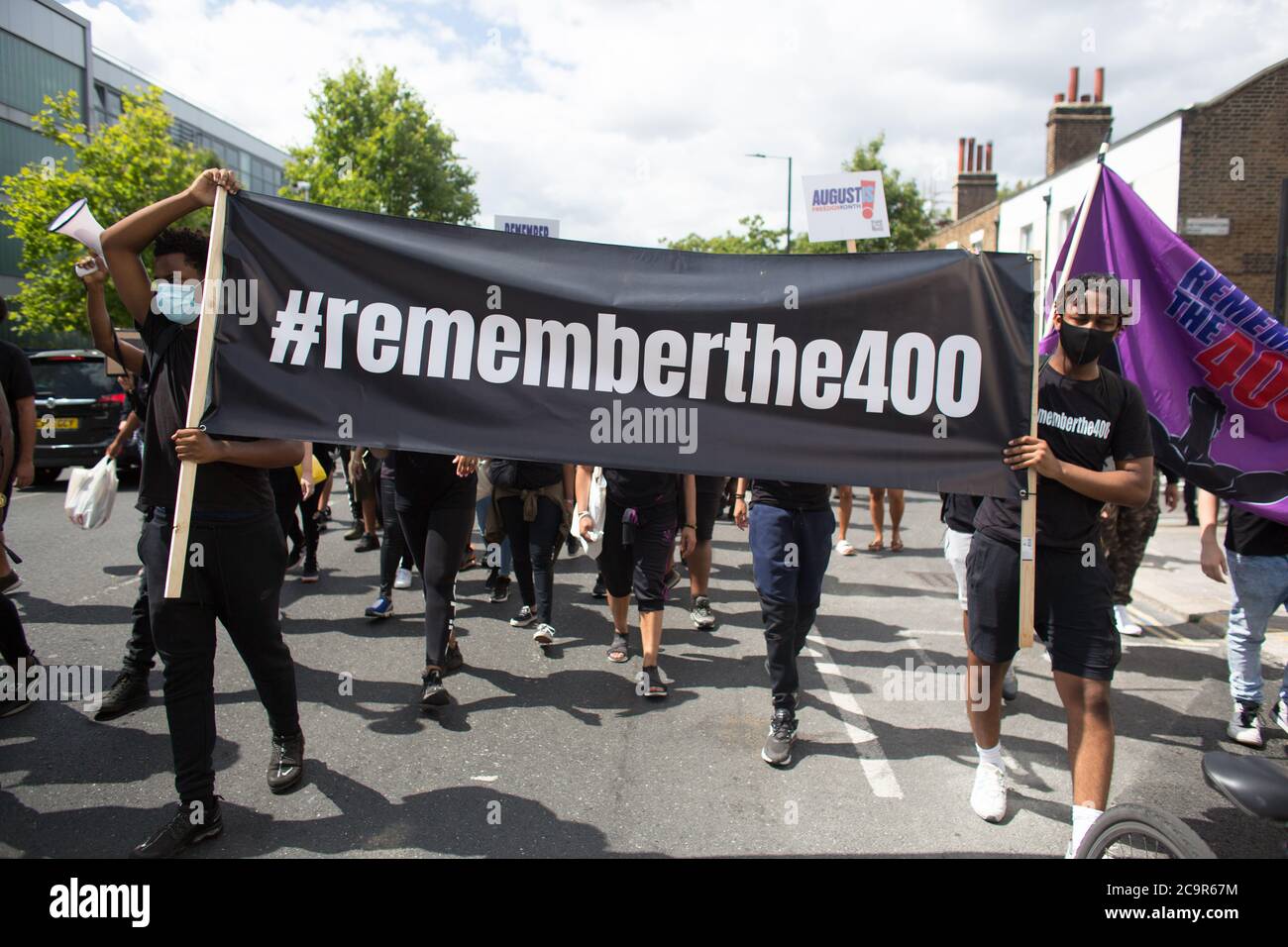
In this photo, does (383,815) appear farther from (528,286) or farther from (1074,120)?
(1074,120)

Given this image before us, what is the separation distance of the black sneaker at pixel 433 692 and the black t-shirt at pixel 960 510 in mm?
2912

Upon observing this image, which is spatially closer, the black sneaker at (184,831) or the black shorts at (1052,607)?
the black sneaker at (184,831)

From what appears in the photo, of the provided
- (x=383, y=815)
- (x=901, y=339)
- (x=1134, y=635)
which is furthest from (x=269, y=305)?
(x=1134, y=635)

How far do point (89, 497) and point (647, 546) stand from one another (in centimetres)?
332

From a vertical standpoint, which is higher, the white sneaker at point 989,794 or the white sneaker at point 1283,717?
the white sneaker at point 1283,717

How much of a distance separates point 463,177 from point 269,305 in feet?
152

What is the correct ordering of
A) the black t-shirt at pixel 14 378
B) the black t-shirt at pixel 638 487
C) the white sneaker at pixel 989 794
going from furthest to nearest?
the black t-shirt at pixel 638 487 < the black t-shirt at pixel 14 378 < the white sneaker at pixel 989 794

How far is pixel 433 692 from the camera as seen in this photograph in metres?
4.44

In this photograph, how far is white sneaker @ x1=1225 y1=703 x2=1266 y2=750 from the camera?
4.24 meters

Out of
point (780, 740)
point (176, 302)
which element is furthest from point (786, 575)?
point (176, 302)

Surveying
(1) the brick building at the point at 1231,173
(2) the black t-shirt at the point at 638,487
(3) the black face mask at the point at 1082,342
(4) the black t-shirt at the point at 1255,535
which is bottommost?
(4) the black t-shirt at the point at 1255,535

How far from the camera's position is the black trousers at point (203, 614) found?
312 cm

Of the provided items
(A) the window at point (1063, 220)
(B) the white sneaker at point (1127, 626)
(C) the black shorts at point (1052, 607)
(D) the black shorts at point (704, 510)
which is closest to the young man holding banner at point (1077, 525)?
(C) the black shorts at point (1052, 607)

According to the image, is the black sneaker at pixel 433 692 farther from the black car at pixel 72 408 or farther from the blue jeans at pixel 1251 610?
the black car at pixel 72 408
